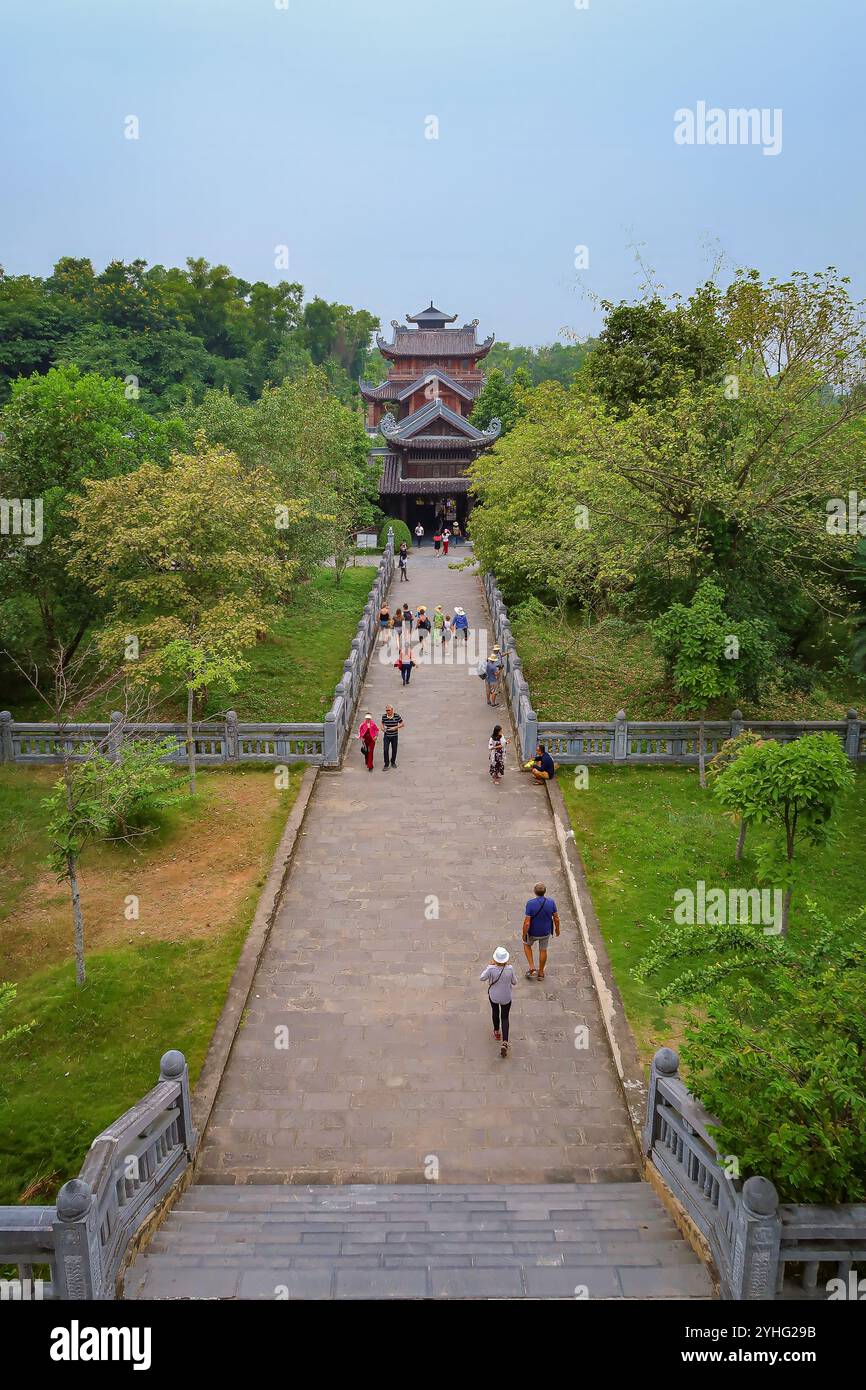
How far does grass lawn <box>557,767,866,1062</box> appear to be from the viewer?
10.8 m

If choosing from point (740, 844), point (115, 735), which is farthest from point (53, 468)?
point (740, 844)

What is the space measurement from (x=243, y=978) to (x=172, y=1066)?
310cm

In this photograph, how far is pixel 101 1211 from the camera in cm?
584

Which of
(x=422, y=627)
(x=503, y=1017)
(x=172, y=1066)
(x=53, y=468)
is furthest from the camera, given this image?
(x=422, y=627)

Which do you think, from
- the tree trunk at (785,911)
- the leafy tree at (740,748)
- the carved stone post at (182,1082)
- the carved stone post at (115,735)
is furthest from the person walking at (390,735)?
the carved stone post at (182,1082)

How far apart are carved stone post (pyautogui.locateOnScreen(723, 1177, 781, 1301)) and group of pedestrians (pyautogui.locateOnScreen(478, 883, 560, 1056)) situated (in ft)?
11.8

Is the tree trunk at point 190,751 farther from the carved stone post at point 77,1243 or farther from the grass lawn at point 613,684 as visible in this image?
the carved stone post at point 77,1243

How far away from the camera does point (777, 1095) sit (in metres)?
5.45

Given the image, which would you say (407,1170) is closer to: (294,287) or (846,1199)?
(846,1199)

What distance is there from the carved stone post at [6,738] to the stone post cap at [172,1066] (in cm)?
1122

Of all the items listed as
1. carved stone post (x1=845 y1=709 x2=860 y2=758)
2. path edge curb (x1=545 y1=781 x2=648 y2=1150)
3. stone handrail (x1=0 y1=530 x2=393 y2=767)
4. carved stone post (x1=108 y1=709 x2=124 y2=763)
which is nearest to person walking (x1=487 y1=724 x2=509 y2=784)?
path edge curb (x1=545 y1=781 x2=648 y2=1150)

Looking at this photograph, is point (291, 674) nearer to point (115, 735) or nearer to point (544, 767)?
point (115, 735)

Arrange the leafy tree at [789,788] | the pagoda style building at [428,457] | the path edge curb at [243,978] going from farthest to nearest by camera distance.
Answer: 1. the pagoda style building at [428,457]
2. the leafy tree at [789,788]
3. the path edge curb at [243,978]

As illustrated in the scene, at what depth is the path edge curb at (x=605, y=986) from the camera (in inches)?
343
